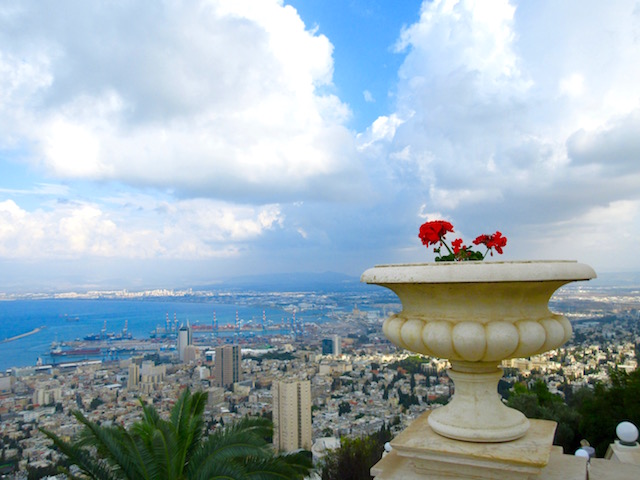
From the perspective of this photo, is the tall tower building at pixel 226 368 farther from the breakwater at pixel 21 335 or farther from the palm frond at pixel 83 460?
the breakwater at pixel 21 335

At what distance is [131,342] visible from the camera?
136 feet

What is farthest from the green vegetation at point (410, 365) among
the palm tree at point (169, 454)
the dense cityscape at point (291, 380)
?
the palm tree at point (169, 454)

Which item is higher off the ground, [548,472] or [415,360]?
[548,472]

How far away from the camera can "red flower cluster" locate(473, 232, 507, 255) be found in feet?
7.97

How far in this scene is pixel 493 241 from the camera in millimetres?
2436

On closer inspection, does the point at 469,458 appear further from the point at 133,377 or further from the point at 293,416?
the point at 133,377

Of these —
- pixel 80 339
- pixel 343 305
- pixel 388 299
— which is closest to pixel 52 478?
pixel 80 339

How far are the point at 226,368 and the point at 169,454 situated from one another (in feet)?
72.6

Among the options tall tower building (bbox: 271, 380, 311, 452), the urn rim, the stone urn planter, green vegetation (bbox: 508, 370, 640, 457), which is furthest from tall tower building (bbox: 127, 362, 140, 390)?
the urn rim

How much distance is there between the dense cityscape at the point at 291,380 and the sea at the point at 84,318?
3431mm

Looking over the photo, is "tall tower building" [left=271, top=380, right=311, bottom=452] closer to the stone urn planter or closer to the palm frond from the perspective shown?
the palm frond

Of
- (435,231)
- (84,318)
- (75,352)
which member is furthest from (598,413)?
(84,318)

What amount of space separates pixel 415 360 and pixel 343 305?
100 feet

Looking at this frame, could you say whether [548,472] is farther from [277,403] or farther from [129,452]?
[277,403]
